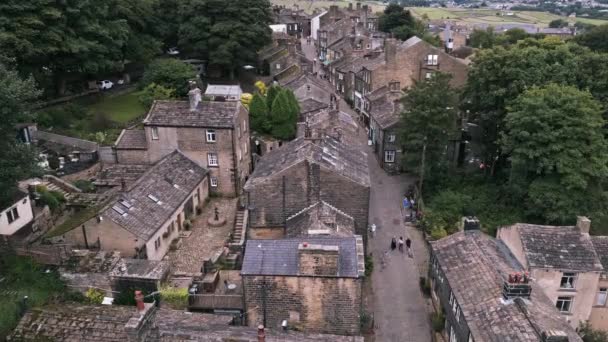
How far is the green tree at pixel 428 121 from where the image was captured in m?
43.2

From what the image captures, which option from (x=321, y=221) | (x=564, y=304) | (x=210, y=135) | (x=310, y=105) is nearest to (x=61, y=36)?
(x=210, y=135)

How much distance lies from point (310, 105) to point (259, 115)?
27.2 feet

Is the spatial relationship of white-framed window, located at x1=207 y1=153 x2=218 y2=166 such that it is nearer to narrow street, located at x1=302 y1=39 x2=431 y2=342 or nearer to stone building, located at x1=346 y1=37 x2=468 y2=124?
narrow street, located at x1=302 y1=39 x2=431 y2=342

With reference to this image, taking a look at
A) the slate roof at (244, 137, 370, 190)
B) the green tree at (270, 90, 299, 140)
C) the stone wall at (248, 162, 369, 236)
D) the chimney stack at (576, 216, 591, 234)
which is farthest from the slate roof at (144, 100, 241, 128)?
the chimney stack at (576, 216, 591, 234)

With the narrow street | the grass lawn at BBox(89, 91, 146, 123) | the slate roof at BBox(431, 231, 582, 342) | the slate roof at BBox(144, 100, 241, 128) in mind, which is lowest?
the narrow street

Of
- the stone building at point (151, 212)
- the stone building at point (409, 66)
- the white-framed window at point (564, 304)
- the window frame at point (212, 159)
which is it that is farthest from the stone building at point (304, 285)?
the stone building at point (409, 66)

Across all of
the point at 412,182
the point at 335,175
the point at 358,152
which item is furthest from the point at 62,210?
the point at 412,182

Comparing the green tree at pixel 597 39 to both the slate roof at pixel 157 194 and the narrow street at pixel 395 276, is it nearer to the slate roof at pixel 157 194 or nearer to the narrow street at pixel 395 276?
the narrow street at pixel 395 276

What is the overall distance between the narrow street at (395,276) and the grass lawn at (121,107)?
27.0 meters

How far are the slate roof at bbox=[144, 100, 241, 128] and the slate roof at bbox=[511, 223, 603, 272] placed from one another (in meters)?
22.9

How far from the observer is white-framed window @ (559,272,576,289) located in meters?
27.9

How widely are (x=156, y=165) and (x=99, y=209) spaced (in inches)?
302

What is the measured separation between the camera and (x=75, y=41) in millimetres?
47656

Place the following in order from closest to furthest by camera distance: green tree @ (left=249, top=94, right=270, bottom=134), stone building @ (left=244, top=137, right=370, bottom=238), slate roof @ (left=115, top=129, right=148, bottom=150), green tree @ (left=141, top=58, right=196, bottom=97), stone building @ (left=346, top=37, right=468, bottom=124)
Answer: stone building @ (left=244, top=137, right=370, bottom=238) < slate roof @ (left=115, top=129, right=148, bottom=150) < green tree @ (left=249, top=94, right=270, bottom=134) < green tree @ (left=141, top=58, right=196, bottom=97) < stone building @ (left=346, top=37, right=468, bottom=124)
